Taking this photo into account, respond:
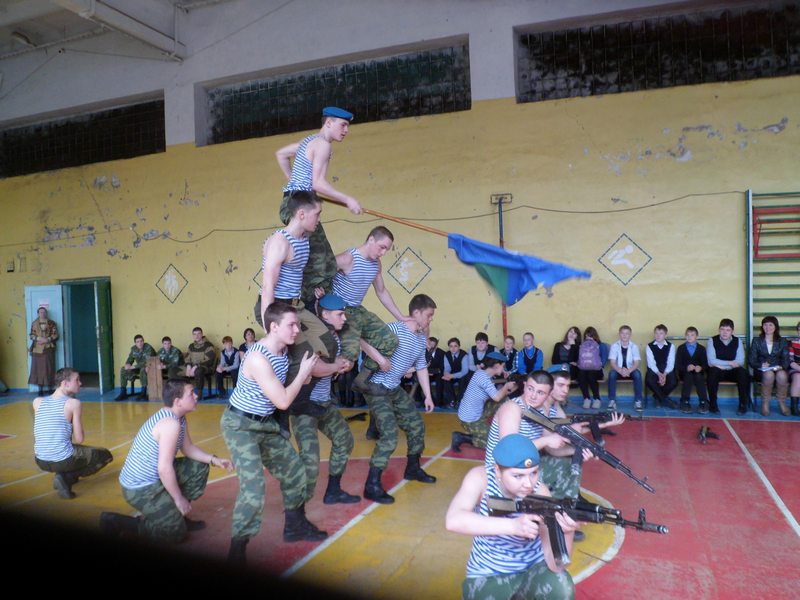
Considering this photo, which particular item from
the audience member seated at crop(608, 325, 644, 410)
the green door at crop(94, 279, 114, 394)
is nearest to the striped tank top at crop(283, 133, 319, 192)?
the audience member seated at crop(608, 325, 644, 410)

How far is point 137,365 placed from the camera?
41.6ft

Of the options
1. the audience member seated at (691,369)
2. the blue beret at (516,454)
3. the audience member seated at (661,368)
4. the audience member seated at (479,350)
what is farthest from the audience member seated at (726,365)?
the blue beret at (516,454)

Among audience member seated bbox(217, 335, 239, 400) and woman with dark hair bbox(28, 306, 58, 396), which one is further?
woman with dark hair bbox(28, 306, 58, 396)

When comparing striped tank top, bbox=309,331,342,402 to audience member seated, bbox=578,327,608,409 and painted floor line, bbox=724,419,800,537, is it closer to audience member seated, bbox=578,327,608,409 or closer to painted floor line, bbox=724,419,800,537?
painted floor line, bbox=724,419,800,537

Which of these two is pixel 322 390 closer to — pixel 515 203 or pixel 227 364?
pixel 515 203

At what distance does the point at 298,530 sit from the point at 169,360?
8.90m

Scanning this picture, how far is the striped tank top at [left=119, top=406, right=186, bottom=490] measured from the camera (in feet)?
14.6

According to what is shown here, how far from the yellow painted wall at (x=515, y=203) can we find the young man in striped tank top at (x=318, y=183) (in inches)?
238

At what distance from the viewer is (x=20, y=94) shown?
1474 centimetres

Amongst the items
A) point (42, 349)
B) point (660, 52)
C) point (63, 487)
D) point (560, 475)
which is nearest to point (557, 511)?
point (560, 475)

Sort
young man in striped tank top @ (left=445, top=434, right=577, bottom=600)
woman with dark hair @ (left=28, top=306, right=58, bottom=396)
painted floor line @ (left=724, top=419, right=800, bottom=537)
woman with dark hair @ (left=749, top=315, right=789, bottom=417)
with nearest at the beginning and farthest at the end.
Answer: young man in striped tank top @ (left=445, top=434, right=577, bottom=600) → painted floor line @ (left=724, top=419, right=800, bottom=537) → woman with dark hair @ (left=749, top=315, right=789, bottom=417) → woman with dark hair @ (left=28, top=306, right=58, bottom=396)

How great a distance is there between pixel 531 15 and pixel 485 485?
9.57 m

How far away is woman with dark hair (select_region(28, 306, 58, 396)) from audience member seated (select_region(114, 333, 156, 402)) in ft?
6.71

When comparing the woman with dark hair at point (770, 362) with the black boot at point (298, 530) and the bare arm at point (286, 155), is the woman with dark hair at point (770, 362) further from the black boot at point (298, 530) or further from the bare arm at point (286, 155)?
the bare arm at point (286, 155)
